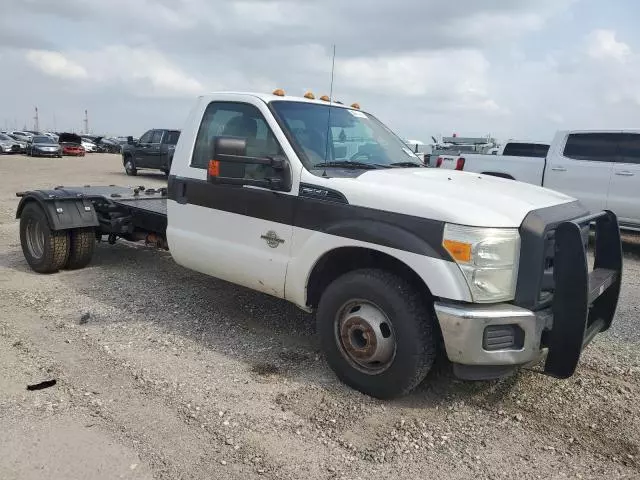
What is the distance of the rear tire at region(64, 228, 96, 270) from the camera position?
21.9ft

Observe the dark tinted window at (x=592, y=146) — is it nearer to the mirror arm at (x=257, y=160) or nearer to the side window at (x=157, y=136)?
the mirror arm at (x=257, y=160)

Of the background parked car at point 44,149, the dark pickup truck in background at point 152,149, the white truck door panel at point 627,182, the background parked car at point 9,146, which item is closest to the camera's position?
the white truck door panel at point 627,182

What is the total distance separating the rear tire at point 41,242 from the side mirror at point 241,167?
121 inches

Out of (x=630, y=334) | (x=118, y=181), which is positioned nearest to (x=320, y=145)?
(x=630, y=334)

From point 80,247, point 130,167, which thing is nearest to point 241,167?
point 80,247

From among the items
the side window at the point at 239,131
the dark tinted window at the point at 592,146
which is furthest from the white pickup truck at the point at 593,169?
the side window at the point at 239,131

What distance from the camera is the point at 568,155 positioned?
1028 centimetres

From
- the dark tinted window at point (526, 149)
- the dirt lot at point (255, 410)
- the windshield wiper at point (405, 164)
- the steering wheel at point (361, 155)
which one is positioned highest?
the dark tinted window at point (526, 149)

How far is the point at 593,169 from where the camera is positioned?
987cm

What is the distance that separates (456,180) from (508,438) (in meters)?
1.78

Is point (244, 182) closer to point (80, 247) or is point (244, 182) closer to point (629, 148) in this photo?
point (80, 247)

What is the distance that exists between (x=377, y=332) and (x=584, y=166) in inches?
308

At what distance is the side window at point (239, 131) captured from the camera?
4.38 metres

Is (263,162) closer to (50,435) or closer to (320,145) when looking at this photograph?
(320,145)
